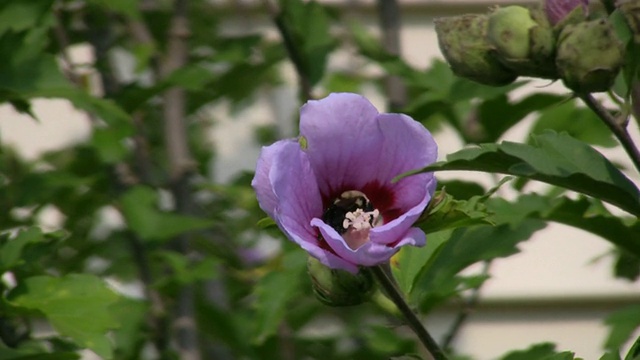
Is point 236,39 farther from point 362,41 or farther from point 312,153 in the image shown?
point 312,153

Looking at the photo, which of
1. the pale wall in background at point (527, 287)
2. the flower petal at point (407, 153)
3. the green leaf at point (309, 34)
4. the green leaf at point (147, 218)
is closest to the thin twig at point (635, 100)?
the flower petal at point (407, 153)

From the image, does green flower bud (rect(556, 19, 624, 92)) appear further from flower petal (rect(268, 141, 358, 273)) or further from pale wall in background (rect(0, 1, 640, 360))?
pale wall in background (rect(0, 1, 640, 360))

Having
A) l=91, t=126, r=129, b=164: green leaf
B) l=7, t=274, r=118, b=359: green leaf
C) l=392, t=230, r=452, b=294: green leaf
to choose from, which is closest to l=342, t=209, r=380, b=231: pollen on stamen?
l=392, t=230, r=452, b=294: green leaf

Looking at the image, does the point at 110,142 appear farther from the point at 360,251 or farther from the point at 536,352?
the point at 360,251

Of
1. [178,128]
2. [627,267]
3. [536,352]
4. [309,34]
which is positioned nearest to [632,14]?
[536,352]

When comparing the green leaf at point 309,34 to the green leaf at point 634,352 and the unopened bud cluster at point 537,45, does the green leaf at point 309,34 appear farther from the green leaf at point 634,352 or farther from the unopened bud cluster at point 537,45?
the green leaf at point 634,352

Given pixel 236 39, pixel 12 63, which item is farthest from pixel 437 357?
pixel 236 39
